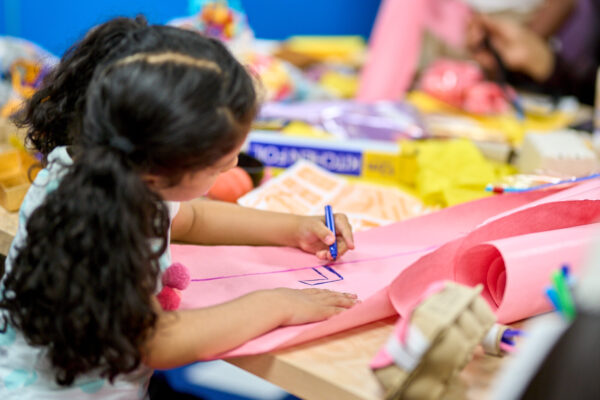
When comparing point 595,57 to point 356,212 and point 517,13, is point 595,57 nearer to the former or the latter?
point 517,13

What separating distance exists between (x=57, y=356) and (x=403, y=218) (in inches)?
22.2

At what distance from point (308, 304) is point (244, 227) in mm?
224

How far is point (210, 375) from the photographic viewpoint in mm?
1058

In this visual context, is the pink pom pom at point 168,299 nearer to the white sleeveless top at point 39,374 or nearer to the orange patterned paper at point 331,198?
the white sleeveless top at point 39,374

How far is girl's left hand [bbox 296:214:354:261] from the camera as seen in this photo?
0.80m

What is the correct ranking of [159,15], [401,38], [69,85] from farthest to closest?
[159,15]
[401,38]
[69,85]

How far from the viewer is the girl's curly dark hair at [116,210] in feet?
1.80

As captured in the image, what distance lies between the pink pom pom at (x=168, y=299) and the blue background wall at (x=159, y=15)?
712 millimetres

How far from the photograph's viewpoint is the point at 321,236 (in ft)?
2.64

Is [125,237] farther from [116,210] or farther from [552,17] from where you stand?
[552,17]

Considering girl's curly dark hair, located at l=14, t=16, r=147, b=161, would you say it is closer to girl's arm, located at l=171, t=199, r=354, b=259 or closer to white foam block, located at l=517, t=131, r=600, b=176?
girl's arm, located at l=171, t=199, r=354, b=259

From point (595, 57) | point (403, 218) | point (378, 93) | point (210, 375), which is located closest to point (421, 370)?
point (403, 218)

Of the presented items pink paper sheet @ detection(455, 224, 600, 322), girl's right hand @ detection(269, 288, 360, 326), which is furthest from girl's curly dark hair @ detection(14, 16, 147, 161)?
pink paper sheet @ detection(455, 224, 600, 322)

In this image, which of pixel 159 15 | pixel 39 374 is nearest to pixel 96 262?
pixel 39 374
